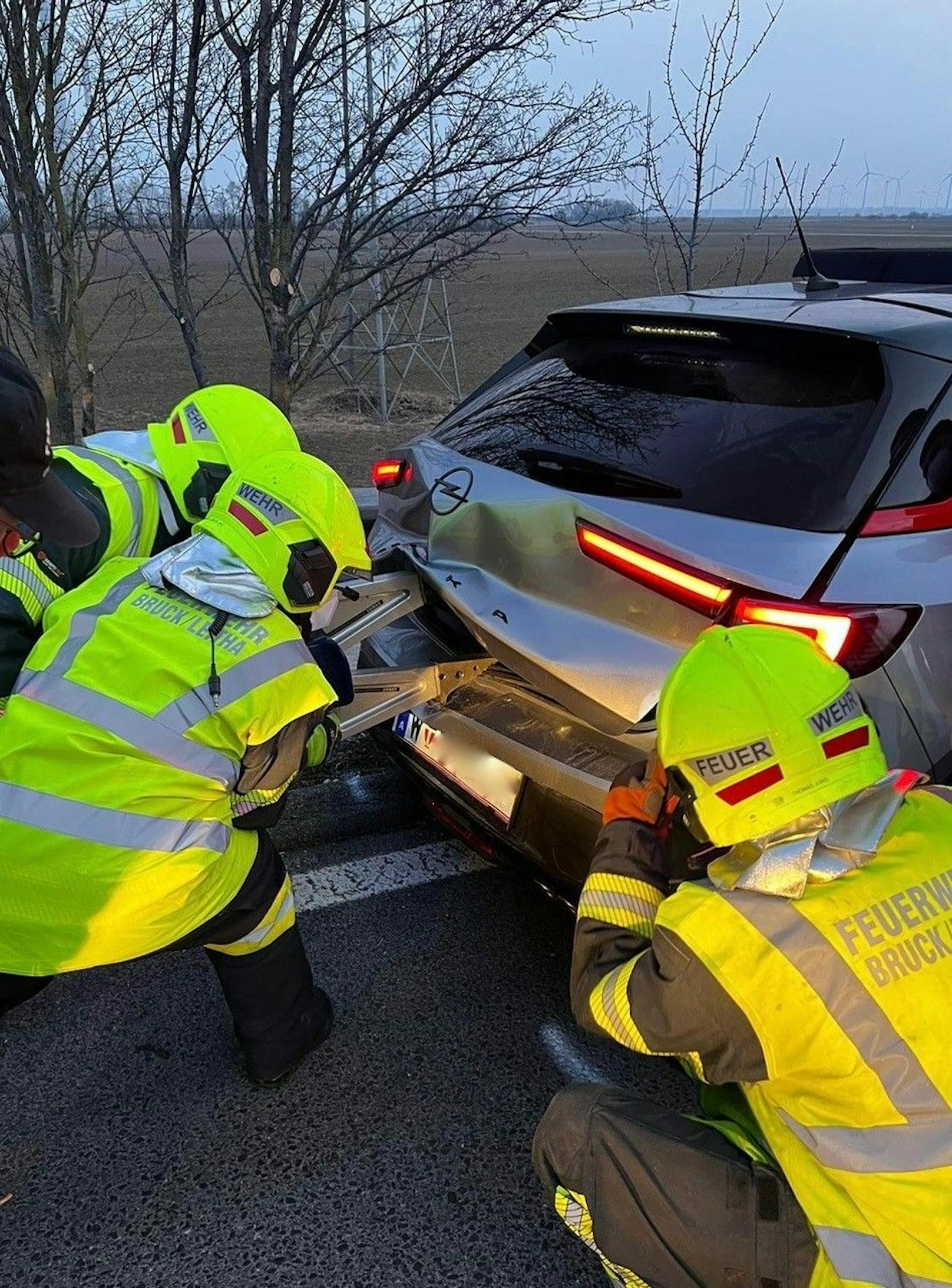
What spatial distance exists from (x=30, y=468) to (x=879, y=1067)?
172cm

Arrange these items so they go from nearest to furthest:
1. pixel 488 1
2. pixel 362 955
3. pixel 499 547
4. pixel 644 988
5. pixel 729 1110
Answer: pixel 644 988
pixel 729 1110
pixel 499 547
pixel 362 955
pixel 488 1

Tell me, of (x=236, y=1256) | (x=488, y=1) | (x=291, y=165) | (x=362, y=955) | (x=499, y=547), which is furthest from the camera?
(x=291, y=165)

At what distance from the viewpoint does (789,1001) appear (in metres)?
1.43

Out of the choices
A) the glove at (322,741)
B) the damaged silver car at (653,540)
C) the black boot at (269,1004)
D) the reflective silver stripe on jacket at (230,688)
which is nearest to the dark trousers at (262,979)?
the black boot at (269,1004)

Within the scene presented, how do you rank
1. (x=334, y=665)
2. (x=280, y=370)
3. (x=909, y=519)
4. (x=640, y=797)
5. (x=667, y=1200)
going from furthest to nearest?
(x=280, y=370)
(x=334, y=665)
(x=909, y=519)
(x=640, y=797)
(x=667, y=1200)

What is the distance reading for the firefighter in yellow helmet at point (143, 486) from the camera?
106 inches

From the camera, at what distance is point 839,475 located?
217 centimetres

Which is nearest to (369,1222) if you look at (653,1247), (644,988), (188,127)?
(653,1247)

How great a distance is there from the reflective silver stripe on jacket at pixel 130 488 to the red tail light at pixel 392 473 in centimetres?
71

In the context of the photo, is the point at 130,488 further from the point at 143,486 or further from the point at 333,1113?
the point at 333,1113

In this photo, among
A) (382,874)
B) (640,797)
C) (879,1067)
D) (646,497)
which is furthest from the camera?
(382,874)

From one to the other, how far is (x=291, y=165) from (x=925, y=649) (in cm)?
388

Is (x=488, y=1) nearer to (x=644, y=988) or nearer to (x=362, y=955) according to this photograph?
(x=362, y=955)

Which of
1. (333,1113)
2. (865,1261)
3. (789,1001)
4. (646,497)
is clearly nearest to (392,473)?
(646,497)
